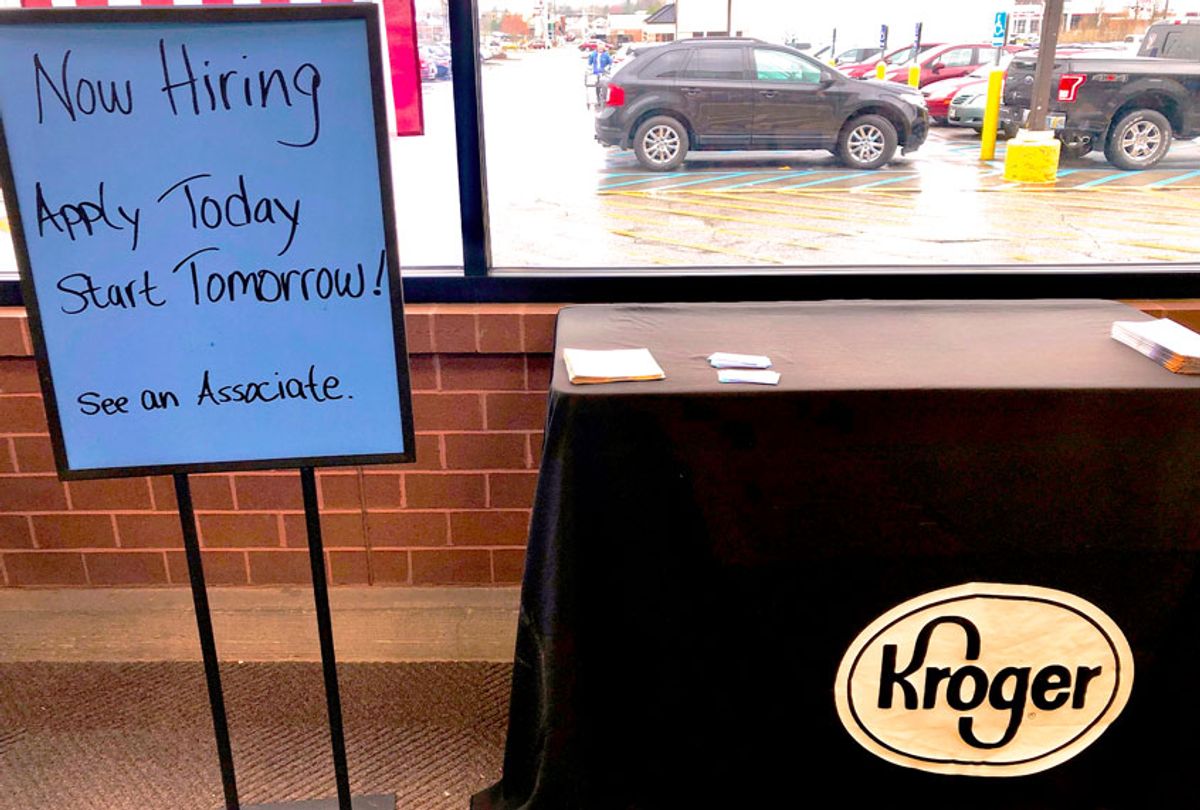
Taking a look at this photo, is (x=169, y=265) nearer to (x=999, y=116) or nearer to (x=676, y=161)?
(x=676, y=161)

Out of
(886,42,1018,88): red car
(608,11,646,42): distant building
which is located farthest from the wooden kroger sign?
(608,11,646,42): distant building

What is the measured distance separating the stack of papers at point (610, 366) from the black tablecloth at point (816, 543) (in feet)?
0.10

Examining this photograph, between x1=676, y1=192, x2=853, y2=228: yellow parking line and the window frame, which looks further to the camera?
x1=676, y1=192, x2=853, y2=228: yellow parking line

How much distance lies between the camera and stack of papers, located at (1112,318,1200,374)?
1.40 m

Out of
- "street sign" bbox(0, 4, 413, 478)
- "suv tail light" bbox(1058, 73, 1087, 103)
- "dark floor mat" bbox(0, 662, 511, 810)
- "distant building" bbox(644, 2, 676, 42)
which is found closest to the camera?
"street sign" bbox(0, 4, 413, 478)

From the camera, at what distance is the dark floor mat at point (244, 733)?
1.81 metres

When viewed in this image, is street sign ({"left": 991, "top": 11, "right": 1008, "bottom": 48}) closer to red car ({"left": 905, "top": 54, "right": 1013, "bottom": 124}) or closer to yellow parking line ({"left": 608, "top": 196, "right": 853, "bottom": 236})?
red car ({"left": 905, "top": 54, "right": 1013, "bottom": 124})

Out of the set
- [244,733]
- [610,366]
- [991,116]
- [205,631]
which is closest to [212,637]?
[205,631]

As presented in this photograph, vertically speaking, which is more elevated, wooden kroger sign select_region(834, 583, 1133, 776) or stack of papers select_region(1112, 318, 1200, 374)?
stack of papers select_region(1112, 318, 1200, 374)

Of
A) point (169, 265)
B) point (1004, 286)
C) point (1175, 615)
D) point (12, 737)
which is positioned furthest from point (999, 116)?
point (12, 737)

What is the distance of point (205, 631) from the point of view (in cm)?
147

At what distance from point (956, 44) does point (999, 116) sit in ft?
0.87

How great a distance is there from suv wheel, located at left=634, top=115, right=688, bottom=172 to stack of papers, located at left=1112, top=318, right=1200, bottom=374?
1.09m

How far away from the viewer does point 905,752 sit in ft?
5.06
